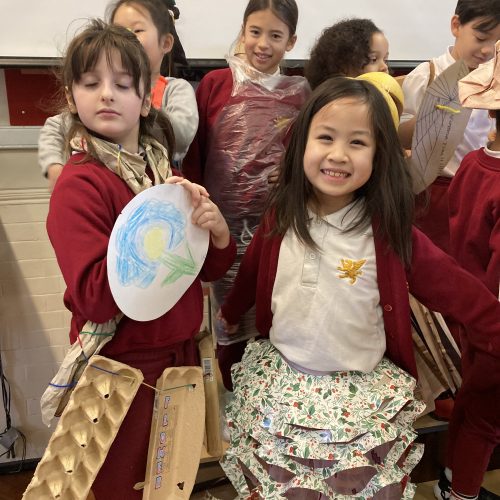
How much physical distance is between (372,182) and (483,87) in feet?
1.71

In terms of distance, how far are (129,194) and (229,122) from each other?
0.49m

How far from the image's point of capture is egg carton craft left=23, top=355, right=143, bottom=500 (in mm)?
966

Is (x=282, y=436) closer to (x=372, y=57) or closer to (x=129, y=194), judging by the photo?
(x=129, y=194)

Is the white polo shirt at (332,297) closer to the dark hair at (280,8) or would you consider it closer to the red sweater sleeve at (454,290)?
the red sweater sleeve at (454,290)

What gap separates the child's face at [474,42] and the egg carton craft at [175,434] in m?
1.34

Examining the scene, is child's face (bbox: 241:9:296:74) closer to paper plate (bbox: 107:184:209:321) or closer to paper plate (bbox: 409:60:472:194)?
paper plate (bbox: 409:60:472:194)

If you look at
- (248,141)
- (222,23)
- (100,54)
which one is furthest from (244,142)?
(222,23)

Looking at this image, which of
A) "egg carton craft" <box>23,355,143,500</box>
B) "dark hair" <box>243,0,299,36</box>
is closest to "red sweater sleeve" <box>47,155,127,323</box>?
"egg carton craft" <box>23,355,143,500</box>

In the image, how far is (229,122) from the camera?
142cm

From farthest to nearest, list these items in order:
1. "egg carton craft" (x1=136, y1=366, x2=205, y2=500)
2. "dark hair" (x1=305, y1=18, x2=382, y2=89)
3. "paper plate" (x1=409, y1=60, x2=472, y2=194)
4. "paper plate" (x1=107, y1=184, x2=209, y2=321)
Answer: "dark hair" (x1=305, y1=18, x2=382, y2=89)
"paper plate" (x1=409, y1=60, x2=472, y2=194)
"egg carton craft" (x1=136, y1=366, x2=205, y2=500)
"paper plate" (x1=107, y1=184, x2=209, y2=321)

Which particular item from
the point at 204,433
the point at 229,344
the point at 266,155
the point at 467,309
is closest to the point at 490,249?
the point at 467,309

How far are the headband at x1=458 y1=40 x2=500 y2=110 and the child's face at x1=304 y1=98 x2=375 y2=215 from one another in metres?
0.47

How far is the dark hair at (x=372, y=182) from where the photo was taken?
3.58 feet

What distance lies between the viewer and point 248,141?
1407 mm
